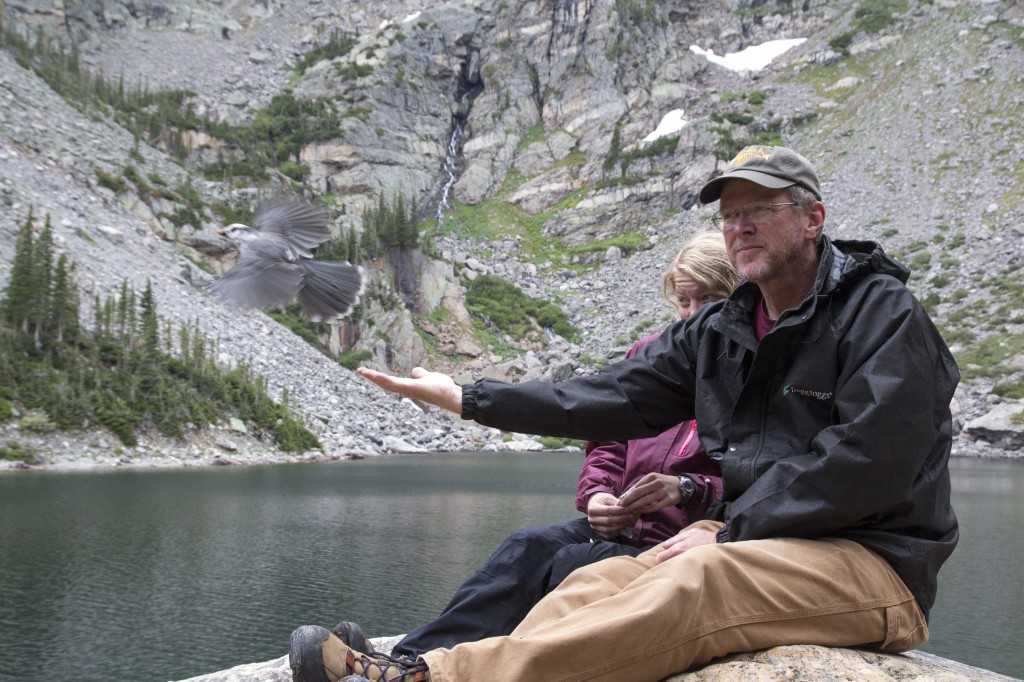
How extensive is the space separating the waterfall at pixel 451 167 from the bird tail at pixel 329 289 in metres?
89.8

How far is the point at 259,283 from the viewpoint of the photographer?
6.80m

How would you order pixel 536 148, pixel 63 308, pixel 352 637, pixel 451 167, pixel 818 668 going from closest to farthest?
pixel 818 668
pixel 352 637
pixel 63 308
pixel 451 167
pixel 536 148

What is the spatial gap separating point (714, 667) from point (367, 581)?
12.5 meters

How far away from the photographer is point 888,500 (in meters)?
2.40

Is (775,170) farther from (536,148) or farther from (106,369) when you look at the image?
(536,148)

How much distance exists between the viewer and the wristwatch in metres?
3.25

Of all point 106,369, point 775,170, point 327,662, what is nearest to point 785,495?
point 775,170

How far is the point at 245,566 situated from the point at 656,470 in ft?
43.6

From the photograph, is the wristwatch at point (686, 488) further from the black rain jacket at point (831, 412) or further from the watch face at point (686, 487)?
the black rain jacket at point (831, 412)

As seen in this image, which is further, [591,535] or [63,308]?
[63,308]

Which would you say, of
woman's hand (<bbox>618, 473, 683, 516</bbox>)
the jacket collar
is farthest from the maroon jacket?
the jacket collar

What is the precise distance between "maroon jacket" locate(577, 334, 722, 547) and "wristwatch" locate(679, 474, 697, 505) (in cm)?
2

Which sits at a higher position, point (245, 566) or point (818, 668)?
point (818, 668)

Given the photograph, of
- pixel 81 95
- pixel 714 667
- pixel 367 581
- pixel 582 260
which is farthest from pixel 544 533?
pixel 582 260
